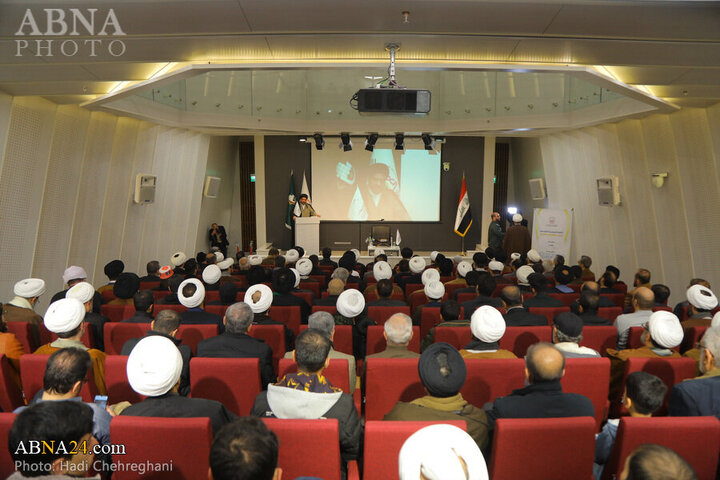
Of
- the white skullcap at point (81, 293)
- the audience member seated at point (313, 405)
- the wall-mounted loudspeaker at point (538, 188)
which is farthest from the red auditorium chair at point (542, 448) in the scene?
the wall-mounted loudspeaker at point (538, 188)

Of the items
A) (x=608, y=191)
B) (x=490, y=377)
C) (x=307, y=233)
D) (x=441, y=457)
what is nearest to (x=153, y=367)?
(x=441, y=457)

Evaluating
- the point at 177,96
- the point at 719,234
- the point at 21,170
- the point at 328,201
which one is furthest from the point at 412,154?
the point at 21,170

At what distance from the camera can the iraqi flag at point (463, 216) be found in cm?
1386

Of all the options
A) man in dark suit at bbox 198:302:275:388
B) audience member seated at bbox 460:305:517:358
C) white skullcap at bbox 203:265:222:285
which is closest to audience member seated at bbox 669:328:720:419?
audience member seated at bbox 460:305:517:358

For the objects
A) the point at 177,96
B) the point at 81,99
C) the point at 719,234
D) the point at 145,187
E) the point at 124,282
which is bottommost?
the point at 124,282

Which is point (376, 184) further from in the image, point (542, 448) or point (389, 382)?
point (542, 448)

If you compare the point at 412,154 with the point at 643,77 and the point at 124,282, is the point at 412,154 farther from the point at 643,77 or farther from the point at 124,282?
the point at 124,282

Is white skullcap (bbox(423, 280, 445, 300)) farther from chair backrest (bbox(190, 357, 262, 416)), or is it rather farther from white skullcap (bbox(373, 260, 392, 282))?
chair backrest (bbox(190, 357, 262, 416))

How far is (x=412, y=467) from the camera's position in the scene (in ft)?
4.83

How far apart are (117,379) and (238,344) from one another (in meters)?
0.82

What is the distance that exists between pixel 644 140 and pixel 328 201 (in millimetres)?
8534

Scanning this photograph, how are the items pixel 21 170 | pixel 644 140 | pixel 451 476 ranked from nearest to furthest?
pixel 451 476 < pixel 21 170 < pixel 644 140

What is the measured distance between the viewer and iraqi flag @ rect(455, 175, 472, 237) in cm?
1386

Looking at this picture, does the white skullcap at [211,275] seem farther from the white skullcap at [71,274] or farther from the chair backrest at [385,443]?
the chair backrest at [385,443]
